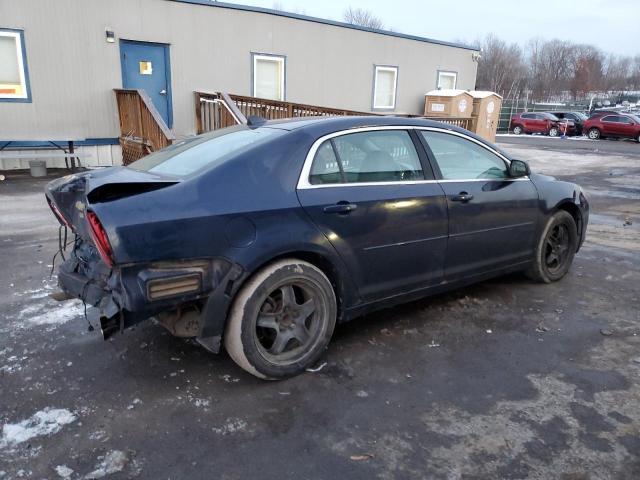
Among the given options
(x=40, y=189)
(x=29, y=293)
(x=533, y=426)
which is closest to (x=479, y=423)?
(x=533, y=426)

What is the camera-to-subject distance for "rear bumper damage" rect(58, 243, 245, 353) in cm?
276

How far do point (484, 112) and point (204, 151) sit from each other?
49.7 feet

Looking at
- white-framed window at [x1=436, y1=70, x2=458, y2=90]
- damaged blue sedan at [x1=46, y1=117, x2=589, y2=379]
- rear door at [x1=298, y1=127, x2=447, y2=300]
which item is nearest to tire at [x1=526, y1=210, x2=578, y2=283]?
damaged blue sedan at [x1=46, y1=117, x2=589, y2=379]

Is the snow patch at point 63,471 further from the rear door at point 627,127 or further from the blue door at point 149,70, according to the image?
the rear door at point 627,127

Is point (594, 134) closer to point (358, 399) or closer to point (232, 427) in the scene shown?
point (358, 399)

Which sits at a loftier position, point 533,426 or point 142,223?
point 142,223

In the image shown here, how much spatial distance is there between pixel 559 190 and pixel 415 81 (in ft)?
42.8

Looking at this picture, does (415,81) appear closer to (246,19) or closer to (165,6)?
(246,19)

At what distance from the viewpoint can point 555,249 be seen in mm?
5062

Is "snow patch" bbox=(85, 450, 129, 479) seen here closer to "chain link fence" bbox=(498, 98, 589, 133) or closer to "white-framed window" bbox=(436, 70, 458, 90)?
"white-framed window" bbox=(436, 70, 458, 90)

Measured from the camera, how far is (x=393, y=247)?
362 centimetres

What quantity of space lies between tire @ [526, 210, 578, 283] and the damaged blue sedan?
25.4 inches

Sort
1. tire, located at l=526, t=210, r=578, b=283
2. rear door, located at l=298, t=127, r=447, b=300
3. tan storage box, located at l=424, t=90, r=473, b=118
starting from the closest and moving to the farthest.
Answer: rear door, located at l=298, t=127, r=447, b=300 → tire, located at l=526, t=210, r=578, b=283 → tan storage box, located at l=424, t=90, r=473, b=118

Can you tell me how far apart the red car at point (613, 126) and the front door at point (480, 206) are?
27.3 metres
